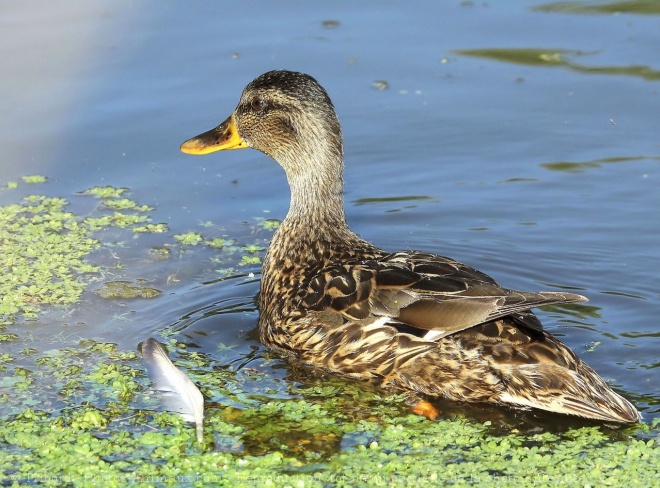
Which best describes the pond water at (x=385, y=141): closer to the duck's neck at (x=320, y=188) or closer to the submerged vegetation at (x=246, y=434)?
the submerged vegetation at (x=246, y=434)

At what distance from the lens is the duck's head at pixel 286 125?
835 cm

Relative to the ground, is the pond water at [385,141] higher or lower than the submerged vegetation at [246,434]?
higher

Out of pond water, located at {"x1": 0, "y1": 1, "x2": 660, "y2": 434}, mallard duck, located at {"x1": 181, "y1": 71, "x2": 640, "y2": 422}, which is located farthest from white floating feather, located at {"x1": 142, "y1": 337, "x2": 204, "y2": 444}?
mallard duck, located at {"x1": 181, "y1": 71, "x2": 640, "y2": 422}

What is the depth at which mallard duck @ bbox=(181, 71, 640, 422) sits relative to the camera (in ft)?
21.9

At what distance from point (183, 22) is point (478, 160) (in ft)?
12.4

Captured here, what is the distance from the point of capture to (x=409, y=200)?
9789 millimetres

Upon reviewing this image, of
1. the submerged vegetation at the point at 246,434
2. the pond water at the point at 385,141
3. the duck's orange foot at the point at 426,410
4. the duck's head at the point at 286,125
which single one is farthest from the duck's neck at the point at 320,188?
the duck's orange foot at the point at 426,410

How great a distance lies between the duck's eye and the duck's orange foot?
281cm

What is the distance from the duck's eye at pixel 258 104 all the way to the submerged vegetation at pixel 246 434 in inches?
72.5

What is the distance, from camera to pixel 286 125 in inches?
337

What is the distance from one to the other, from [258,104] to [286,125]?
29 centimetres

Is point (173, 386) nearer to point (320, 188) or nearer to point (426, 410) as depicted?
point (426, 410)

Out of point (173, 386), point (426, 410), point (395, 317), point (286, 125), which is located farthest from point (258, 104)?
point (426, 410)

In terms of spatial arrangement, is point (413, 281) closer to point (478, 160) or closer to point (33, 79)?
point (478, 160)
